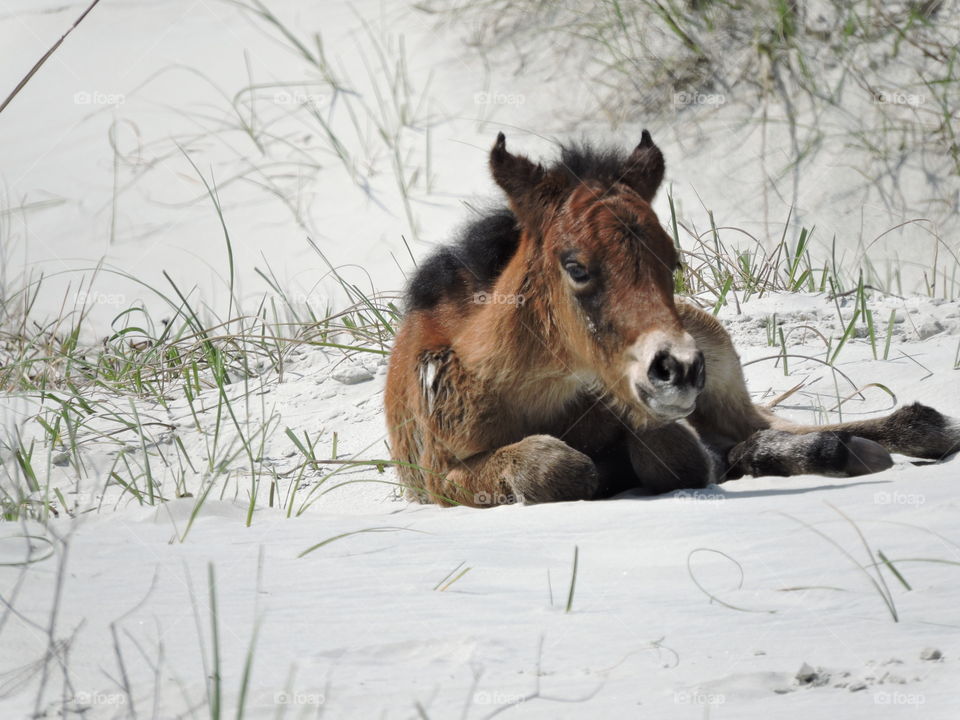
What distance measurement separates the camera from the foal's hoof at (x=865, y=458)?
466 cm

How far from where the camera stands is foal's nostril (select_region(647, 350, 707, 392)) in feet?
12.8

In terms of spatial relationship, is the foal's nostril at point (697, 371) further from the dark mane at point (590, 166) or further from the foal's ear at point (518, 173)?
the foal's ear at point (518, 173)

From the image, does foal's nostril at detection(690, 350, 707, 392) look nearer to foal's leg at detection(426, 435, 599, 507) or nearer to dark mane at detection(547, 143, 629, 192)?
foal's leg at detection(426, 435, 599, 507)

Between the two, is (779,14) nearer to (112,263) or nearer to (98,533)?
(112,263)

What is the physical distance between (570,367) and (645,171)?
2.90ft

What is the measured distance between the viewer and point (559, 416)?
4879mm

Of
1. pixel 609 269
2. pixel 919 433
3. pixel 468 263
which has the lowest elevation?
pixel 919 433

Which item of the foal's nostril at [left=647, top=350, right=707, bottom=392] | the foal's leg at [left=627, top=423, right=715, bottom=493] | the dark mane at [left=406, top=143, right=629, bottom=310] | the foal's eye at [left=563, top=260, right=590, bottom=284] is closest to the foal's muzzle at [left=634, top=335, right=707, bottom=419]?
the foal's nostril at [left=647, top=350, right=707, bottom=392]

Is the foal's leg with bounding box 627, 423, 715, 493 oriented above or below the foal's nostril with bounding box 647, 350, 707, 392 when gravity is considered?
below

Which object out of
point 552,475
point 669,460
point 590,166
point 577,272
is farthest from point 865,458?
point 590,166

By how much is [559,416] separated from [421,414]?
0.58m

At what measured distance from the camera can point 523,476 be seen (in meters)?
4.49

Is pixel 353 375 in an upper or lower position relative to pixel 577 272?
lower

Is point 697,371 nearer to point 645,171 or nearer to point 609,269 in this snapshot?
point 609,269
